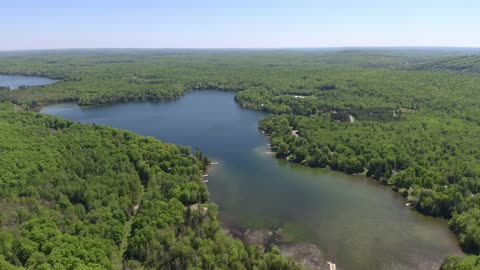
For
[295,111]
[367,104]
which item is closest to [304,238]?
[295,111]

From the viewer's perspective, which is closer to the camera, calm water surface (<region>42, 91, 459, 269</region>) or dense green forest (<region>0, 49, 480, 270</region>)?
dense green forest (<region>0, 49, 480, 270</region>)

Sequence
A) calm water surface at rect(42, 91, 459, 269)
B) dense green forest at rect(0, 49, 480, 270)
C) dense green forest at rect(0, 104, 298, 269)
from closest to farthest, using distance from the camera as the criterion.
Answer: dense green forest at rect(0, 104, 298, 269) < dense green forest at rect(0, 49, 480, 270) < calm water surface at rect(42, 91, 459, 269)

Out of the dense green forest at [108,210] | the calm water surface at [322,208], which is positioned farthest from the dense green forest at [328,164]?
the calm water surface at [322,208]

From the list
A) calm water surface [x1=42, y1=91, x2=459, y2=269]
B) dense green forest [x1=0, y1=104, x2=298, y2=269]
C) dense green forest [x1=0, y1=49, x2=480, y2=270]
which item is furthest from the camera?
calm water surface [x1=42, y1=91, x2=459, y2=269]

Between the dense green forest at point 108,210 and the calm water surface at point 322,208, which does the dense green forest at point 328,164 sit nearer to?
the dense green forest at point 108,210

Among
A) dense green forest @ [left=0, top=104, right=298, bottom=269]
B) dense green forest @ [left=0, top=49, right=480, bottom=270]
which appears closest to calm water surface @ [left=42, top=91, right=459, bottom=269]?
dense green forest @ [left=0, top=49, right=480, bottom=270]

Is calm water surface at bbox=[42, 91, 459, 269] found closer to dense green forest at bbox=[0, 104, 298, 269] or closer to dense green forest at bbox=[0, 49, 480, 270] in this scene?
dense green forest at bbox=[0, 49, 480, 270]

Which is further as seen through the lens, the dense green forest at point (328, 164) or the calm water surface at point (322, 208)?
the calm water surface at point (322, 208)
